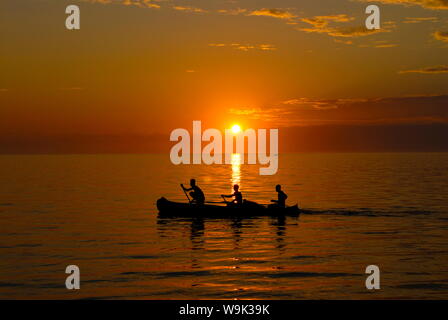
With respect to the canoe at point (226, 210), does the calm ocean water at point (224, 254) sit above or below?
below

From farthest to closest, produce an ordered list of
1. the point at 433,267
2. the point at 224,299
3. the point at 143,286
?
the point at 433,267 < the point at 143,286 < the point at 224,299

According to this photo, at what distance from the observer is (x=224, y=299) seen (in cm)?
1559

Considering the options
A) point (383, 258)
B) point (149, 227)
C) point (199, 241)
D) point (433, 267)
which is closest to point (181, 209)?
point (149, 227)

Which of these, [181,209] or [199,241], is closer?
[199,241]

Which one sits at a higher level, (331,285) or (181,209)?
(181,209)

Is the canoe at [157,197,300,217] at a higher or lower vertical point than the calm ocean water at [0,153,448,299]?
higher

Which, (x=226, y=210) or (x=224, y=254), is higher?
(x=226, y=210)

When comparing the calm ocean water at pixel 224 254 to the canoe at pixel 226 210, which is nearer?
the calm ocean water at pixel 224 254

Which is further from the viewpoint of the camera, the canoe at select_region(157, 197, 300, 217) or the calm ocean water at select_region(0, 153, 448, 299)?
the canoe at select_region(157, 197, 300, 217)

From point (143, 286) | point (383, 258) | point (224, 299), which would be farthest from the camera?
point (383, 258)

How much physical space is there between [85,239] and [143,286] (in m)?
10.8

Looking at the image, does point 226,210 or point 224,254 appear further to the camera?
point 226,210
